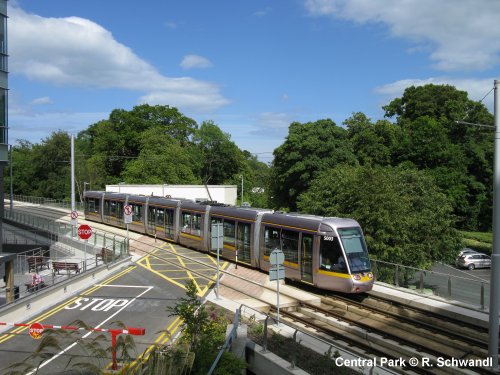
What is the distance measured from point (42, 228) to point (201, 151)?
5129 cm

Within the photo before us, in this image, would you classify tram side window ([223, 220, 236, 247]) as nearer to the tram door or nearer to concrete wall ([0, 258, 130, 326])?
concrete wall ([0, 258, 130, 326])

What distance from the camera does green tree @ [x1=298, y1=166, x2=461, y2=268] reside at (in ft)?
78.9

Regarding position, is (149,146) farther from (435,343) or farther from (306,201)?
(435,343)

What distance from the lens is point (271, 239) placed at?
19.7 metres

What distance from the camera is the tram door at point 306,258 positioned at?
1739 centimetres

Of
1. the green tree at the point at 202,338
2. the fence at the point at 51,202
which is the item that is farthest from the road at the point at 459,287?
the fence at the point at 51,202

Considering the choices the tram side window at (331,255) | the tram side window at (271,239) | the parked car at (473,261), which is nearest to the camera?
the tram side window at (331,255)

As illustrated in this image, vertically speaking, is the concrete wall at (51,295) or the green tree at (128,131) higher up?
the green tree at (128,131)

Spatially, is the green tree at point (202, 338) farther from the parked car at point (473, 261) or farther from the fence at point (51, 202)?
the fence at point (51, 202)

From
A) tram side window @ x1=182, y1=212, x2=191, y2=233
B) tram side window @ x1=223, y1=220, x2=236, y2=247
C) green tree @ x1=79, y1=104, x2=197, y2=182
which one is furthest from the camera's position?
green tree @ x1=79, y1=104, x2=197, y2=182

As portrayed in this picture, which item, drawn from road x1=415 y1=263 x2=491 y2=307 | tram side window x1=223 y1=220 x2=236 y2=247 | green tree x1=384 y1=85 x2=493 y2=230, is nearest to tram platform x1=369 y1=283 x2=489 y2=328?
road x1=415 y1=263 x2=491 y2=307

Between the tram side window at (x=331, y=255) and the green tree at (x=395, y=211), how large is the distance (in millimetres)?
7426

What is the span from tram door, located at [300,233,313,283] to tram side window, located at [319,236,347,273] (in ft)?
1.93

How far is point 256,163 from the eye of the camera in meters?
155
